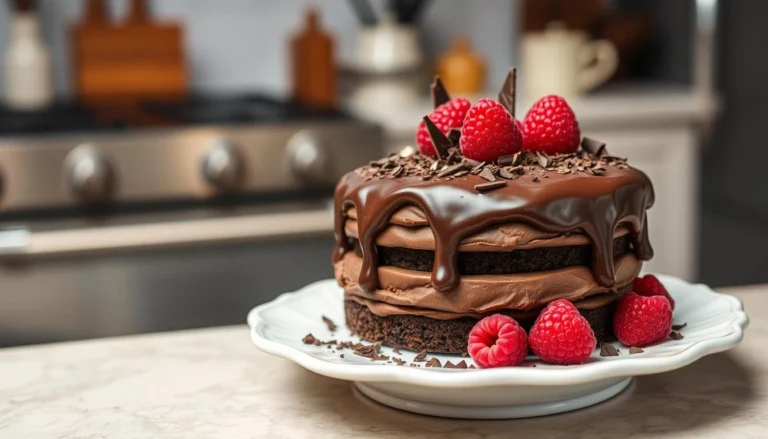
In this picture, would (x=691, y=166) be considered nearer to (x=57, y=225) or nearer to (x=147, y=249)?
(x=147, y=249)

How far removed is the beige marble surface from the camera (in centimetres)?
85

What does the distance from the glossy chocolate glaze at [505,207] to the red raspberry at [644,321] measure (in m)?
0.03

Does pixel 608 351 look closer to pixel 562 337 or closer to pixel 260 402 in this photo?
pixel 562 337

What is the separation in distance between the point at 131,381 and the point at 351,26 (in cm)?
202

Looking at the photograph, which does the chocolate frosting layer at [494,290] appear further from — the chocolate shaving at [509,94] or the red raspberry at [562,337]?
the chocolate shaving at [509,94]

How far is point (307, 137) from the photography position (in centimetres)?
211

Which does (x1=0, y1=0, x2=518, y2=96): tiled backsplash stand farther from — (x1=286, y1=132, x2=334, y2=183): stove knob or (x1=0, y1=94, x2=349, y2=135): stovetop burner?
(x1=286, y1=132, x2=334, y2=183): stove knob

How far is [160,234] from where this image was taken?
1979 mm

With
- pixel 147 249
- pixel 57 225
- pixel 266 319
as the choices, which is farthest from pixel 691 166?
pixel 266 319

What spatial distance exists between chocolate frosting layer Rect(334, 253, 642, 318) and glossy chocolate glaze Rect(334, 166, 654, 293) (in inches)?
0.6

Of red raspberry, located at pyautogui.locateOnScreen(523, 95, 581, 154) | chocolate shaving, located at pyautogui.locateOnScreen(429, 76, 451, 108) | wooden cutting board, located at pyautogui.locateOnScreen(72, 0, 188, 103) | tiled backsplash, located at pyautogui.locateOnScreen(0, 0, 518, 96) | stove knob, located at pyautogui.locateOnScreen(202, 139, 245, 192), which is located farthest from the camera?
tiled backsplash, located at pyautogui.locateOnScreen(0, 0, 518, 96)

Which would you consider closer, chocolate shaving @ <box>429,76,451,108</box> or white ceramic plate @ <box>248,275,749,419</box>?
white ceramic plate @ <box>248,275,749,419</box>

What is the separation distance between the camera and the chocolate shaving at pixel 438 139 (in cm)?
100

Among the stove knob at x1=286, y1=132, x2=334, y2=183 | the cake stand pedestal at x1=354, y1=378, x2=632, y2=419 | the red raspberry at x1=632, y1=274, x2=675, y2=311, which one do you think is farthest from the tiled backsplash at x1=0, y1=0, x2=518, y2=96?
the cake stand pedestal at x1=354, y1=378, x2=632, y2=419
